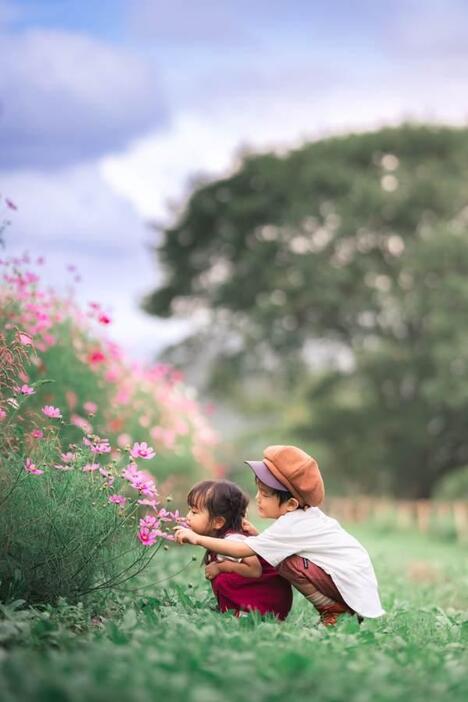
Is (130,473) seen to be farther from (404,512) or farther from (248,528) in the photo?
(404,512)

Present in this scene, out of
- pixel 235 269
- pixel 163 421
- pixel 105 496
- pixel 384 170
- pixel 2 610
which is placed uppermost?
pixel 384 170

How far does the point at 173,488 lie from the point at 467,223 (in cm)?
1347

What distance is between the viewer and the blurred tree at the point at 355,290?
2083cm

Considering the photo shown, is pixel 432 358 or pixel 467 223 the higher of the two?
pixel 467 223

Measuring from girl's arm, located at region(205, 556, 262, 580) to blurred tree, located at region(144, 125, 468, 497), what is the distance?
15340 mm

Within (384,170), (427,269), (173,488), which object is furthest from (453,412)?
(173,488)

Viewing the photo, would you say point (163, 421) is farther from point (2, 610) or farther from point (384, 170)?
point (384, 170)

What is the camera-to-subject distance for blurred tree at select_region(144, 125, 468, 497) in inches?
820

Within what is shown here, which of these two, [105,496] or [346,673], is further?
[105,496]

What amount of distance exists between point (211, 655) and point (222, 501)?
56.7 inches

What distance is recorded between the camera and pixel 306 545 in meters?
4.80

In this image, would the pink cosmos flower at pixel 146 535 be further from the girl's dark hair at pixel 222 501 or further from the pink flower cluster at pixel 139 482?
the girl's dark hair at pixel 222 501

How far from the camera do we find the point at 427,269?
20.6 meters

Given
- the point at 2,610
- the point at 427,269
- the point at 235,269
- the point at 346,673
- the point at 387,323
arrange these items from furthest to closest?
the point at 235,269
the point at 387,323
the point at 427,269
the point at 2,610
the point at 346,673
